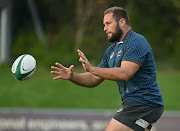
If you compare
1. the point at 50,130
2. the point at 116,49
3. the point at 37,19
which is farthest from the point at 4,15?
the point at 116,49

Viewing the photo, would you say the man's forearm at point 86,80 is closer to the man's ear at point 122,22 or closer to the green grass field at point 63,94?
the man's ear at point 122,22

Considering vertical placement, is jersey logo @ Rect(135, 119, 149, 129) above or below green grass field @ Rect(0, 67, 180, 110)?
below

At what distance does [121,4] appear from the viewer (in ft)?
58.3

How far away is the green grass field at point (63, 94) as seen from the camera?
13945 millimetres

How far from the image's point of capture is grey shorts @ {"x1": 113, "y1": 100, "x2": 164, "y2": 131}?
15.2ft

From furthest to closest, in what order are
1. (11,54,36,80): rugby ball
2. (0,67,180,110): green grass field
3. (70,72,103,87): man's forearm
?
1. (0,67,180,110): green grass field
2. (70,72,103,87): man's forearm
3. (11,54,36,80): rugby ball

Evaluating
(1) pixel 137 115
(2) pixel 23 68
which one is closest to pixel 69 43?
(2) pixel 23 68

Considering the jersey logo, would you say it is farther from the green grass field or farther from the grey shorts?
the green grass field

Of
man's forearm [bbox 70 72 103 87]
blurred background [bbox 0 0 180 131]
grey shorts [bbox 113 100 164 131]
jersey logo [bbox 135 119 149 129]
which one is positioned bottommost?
jersey logo [bbox 135 119 149 129]

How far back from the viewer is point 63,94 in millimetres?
14672

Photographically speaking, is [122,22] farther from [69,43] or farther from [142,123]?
[69,43]

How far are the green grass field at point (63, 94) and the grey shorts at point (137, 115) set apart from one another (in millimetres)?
8760

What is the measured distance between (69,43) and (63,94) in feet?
14.5

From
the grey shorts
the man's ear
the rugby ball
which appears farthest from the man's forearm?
the man's ear
